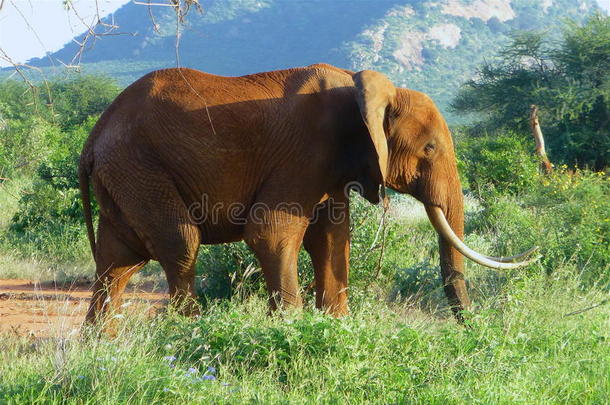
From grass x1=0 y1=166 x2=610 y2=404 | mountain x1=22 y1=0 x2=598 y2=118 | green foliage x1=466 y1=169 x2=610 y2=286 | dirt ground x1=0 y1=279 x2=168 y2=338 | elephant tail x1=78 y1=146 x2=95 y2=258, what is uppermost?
mountain x1=22 y1=0 x2=598 y2=118

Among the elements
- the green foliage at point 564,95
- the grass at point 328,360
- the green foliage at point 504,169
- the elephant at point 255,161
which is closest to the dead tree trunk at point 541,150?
the green foliage at point 504,169

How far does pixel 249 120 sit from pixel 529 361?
2.54 metres

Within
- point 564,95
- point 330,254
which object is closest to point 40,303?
point 330,254

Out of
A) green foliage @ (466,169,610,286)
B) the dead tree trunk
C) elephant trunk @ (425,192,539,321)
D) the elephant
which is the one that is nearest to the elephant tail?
the elephant

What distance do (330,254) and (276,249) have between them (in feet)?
2.78

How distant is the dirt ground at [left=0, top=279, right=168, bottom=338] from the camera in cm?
658

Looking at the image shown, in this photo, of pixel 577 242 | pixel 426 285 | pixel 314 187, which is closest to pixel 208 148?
pixel 314 187

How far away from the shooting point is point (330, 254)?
6.64 metres

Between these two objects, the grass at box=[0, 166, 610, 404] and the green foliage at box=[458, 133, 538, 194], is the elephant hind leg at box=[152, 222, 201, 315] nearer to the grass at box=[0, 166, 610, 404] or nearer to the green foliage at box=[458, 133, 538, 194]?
the grass at box=[0, 166, 610, 404]

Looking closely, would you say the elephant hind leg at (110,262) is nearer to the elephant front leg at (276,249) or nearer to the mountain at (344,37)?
the elephant front leg at (276,249)

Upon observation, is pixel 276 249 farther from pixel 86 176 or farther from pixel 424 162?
pixel 86 176

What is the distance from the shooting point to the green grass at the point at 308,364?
4004 millimetres

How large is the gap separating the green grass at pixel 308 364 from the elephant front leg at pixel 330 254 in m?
1.11

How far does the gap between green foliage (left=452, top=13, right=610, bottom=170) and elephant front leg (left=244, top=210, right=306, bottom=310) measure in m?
18.3
